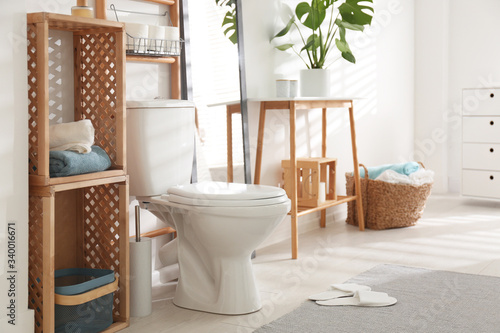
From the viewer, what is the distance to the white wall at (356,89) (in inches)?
135

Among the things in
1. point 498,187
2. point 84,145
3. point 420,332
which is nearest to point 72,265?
point 84,145

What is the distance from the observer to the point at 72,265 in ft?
7.87

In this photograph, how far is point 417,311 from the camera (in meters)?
2.34

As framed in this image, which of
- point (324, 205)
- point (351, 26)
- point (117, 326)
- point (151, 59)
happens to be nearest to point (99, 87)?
point (151, 59)

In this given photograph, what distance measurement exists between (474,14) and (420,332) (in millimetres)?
3668

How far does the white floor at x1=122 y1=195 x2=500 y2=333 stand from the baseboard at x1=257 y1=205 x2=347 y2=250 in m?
0.04

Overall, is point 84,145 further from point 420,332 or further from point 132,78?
point 420,332

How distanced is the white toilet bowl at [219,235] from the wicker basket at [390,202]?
5.08ft

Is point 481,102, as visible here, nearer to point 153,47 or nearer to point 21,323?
point 153,47

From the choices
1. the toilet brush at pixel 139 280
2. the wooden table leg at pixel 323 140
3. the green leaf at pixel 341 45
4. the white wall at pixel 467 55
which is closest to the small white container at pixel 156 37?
the toilet brush at pixel 139 280

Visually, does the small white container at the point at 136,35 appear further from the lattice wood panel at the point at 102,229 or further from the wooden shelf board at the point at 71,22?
the lattice wood panel at the point at 102,229

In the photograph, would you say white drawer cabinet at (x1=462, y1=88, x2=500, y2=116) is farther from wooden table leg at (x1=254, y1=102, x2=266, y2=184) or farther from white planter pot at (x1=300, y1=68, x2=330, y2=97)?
wooden table leg at (x1=254, y1=102, x2=266, y2=184)

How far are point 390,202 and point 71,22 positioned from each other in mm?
2410

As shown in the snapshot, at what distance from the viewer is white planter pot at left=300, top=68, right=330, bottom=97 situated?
11.5 ft
